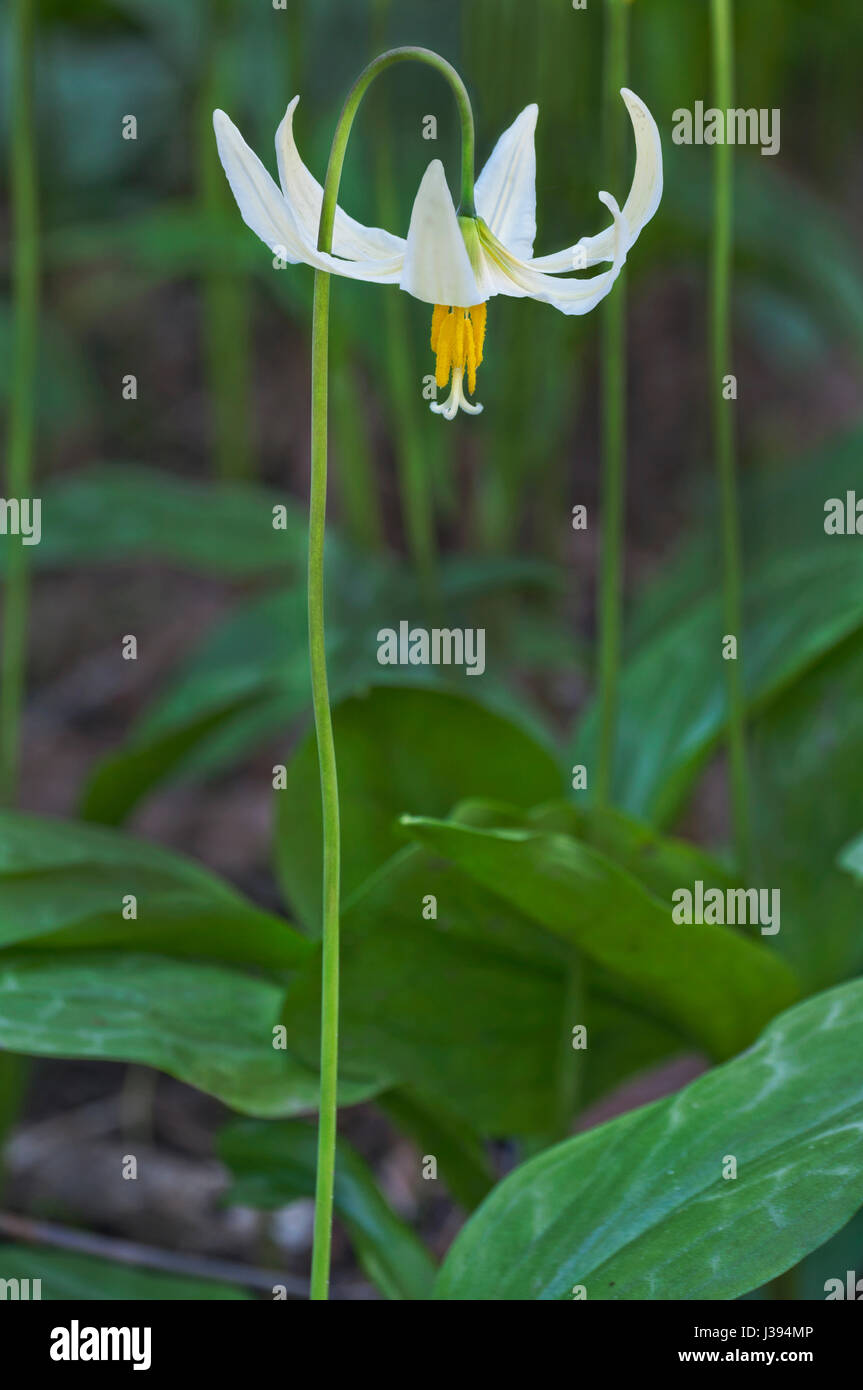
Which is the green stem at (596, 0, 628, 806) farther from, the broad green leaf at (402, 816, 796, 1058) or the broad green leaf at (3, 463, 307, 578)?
the broad green leaf at (3, 463, 307, 578)

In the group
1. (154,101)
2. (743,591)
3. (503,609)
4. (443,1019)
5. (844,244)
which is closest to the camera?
(443,1019)

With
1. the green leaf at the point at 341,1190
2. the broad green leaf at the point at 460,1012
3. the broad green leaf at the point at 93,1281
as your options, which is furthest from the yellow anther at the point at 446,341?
the broad green leaf at the point at 93,1281

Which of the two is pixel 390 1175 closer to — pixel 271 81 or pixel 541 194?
pixel 541 194

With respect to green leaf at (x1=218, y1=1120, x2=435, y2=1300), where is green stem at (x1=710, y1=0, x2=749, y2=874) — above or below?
above

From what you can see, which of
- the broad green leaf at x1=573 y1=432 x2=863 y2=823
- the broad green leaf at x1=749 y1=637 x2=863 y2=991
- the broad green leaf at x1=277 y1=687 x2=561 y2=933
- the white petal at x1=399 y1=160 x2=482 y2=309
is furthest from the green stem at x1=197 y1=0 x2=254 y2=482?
the white petal at x1=399 y1=160 x2=482 y2=309

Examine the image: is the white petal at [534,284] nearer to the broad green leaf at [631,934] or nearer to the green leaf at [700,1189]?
the broad green leaf at [631,934]
